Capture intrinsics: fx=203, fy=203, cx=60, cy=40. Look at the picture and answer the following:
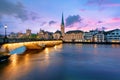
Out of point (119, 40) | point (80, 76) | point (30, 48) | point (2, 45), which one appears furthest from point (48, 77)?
point (119, 40)

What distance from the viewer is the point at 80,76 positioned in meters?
30.6

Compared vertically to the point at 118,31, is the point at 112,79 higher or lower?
lower

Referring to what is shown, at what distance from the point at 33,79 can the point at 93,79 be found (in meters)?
8.28

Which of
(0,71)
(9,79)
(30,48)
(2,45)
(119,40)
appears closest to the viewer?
(9,79)

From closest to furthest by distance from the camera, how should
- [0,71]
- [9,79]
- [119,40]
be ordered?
[9,79] → [0,71] → [119,40]

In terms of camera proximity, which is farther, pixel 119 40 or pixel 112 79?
pixel 119 40

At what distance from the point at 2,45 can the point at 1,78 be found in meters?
15.5

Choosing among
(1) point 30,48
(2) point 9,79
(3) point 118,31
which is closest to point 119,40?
(3) point 118,31

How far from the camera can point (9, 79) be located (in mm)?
27656

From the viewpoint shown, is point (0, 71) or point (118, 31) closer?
point (0, 71)

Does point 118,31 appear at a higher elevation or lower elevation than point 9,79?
higher

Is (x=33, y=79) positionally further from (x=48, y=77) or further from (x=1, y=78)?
(x=1, y=78)

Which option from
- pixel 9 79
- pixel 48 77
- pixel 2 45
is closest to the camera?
pixel 9 79

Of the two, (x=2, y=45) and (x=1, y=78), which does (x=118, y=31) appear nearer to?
(x=2, y=45)
